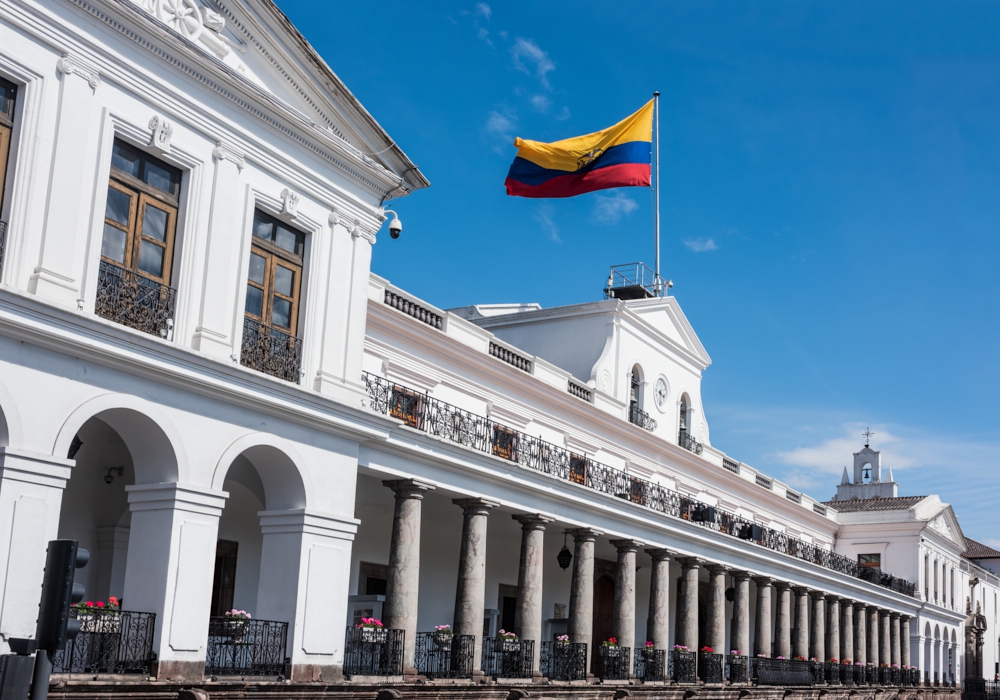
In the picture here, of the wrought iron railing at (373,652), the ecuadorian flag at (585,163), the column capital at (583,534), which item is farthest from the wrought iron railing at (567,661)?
the ecuadorian flag at (585,163)

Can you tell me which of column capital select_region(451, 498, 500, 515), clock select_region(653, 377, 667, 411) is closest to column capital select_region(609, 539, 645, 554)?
column capital select_region(451, 498, 500, 515)

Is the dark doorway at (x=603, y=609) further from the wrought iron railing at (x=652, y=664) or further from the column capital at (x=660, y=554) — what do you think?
the wrought iron railing at (x=652, y=664)

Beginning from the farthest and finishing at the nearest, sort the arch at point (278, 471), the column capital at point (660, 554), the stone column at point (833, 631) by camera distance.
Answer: the stone column at point (833, 631)
the column capital at point (660, 554)
the arch at point (278, 471)

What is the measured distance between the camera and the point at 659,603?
90.8 ft

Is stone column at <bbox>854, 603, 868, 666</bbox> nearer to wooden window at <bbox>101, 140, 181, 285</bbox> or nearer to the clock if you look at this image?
the clock

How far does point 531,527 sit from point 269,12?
38.6 feet

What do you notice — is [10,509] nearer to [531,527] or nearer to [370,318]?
[370,318]

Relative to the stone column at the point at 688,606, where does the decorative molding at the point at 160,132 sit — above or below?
above

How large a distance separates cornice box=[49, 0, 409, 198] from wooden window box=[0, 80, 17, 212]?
142 cm

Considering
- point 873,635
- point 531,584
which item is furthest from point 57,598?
point 873,635

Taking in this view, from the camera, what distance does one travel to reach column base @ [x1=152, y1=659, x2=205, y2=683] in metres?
13.9

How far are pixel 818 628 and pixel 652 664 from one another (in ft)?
45.1

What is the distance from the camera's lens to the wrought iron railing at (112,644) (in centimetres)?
1315

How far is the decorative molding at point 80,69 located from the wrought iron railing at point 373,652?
376 inches
